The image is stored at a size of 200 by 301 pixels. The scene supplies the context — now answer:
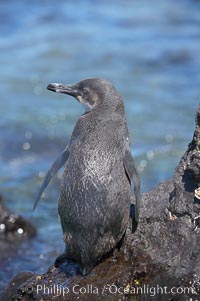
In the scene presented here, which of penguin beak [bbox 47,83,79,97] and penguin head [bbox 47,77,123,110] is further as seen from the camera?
penguin beak [bbox 47,83,79,97]

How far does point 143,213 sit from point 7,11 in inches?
553

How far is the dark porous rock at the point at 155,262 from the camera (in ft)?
19.2

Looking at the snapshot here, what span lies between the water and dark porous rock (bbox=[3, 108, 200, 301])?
2036 mm

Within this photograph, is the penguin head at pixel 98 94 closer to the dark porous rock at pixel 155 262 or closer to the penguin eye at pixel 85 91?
the penguin eye at pixel 85 91

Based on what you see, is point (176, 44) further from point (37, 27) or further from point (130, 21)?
point (37, 27)

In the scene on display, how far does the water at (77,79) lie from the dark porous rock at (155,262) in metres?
2.04

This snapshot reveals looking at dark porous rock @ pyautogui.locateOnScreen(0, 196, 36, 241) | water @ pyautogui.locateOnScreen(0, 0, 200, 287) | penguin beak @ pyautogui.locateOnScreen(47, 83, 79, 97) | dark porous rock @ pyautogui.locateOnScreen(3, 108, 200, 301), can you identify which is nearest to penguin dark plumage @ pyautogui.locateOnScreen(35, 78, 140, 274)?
dark porous rock @ pyautogui.locateOnScreen(3, 108, 200, 301)

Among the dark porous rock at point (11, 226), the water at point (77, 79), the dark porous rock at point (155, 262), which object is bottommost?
the dark porous rock at point (155, 262)

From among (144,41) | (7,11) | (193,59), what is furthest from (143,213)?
(7,11)

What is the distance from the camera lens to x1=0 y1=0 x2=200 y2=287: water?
1115cm

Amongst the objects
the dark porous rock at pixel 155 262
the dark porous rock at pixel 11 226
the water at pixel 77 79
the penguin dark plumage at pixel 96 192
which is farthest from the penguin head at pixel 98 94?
the dark porous rock at pixel 11 226

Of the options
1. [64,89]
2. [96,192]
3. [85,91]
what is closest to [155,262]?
[96,192]

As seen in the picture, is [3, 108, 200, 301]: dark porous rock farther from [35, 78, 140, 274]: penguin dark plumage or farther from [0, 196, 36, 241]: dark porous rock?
[0, 196, 36, 241]: dark porous rock

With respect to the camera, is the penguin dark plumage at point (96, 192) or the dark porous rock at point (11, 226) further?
the dark porous rock at point (11, 226)
